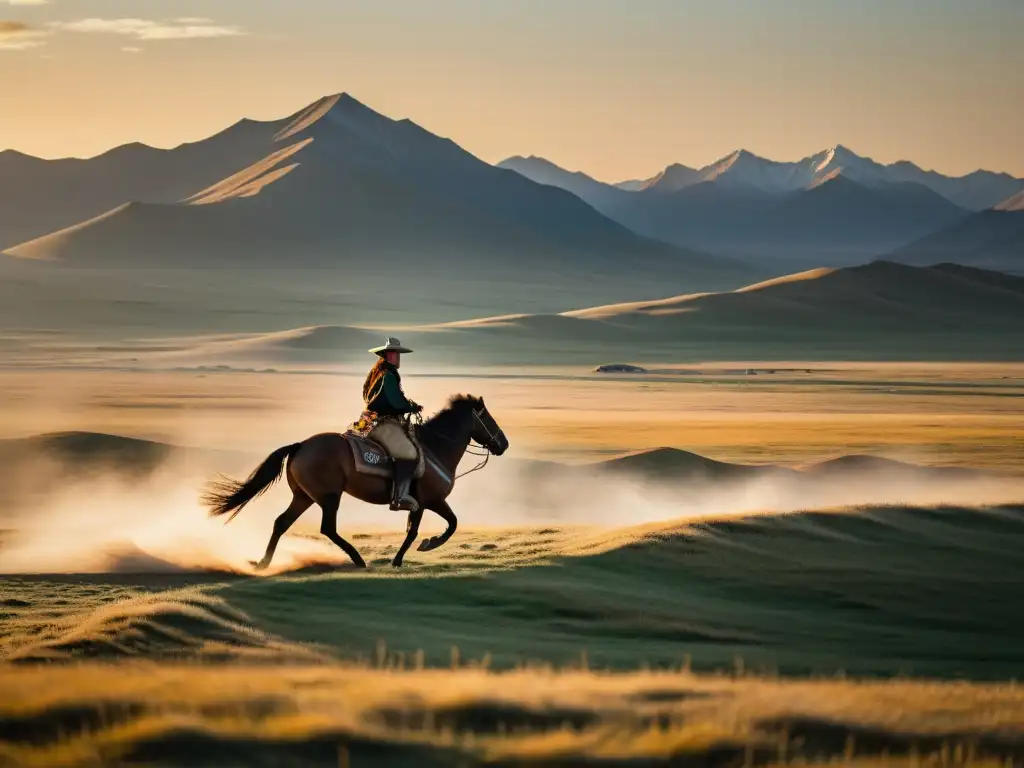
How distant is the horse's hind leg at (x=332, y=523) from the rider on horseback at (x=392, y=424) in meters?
0.83

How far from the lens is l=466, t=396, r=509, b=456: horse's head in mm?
25672

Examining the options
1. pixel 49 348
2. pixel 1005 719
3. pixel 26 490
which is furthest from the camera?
pixel 49 348

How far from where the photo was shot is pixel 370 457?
952 inches

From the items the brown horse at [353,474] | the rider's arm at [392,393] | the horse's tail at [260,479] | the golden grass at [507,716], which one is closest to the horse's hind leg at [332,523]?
the brown horse at [353,474]

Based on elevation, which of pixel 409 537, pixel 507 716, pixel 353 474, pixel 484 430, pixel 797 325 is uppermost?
pixel 797 325

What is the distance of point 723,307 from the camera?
568 ft

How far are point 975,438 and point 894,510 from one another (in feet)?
111

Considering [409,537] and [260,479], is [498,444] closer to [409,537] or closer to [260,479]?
[409,537]

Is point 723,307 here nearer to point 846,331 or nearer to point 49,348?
point 846,331

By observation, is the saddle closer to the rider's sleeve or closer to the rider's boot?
the rider's boot

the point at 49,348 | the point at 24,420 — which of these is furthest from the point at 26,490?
the point at 49,348

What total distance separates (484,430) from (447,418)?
0.59 m

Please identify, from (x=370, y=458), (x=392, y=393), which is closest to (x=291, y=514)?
(x=370, y=458)

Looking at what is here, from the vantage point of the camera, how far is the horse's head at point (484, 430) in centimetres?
2567
